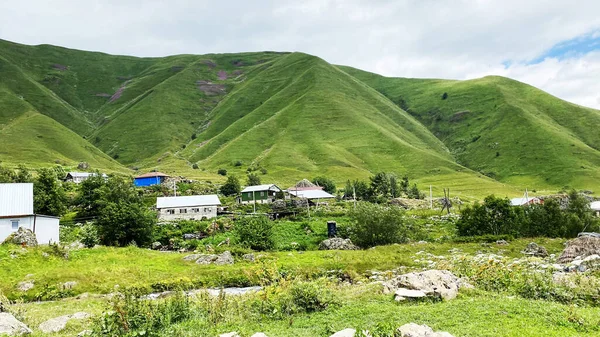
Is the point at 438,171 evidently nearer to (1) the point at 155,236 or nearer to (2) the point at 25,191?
(1) the point at 155,236

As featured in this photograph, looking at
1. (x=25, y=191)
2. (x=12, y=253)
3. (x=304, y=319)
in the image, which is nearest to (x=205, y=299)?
(x=304, y=319)

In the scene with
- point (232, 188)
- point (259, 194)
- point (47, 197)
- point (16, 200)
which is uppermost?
point (232, 188)

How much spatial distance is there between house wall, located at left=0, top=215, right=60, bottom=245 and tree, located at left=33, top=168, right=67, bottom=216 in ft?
65.7

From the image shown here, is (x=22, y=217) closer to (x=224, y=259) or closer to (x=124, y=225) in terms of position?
(x=124, y=225)

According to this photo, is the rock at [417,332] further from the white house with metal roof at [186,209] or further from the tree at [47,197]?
the tree at [47,197]

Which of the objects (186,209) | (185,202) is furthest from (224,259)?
(185,202)

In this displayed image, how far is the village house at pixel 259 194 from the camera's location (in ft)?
320

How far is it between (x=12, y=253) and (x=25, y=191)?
1790cm

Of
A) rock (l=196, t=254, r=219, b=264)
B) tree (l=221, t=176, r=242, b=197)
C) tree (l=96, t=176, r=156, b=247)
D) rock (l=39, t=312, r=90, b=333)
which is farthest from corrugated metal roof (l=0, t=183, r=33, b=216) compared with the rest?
tree (l=221, t=176, r=242, b=197)

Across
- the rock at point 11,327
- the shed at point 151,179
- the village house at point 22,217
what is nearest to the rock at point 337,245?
the village house at point 22,217

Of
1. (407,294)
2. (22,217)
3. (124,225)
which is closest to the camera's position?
(407,294)

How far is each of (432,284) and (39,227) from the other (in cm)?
4707

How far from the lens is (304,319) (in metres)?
16.1

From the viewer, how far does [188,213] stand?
262ft
